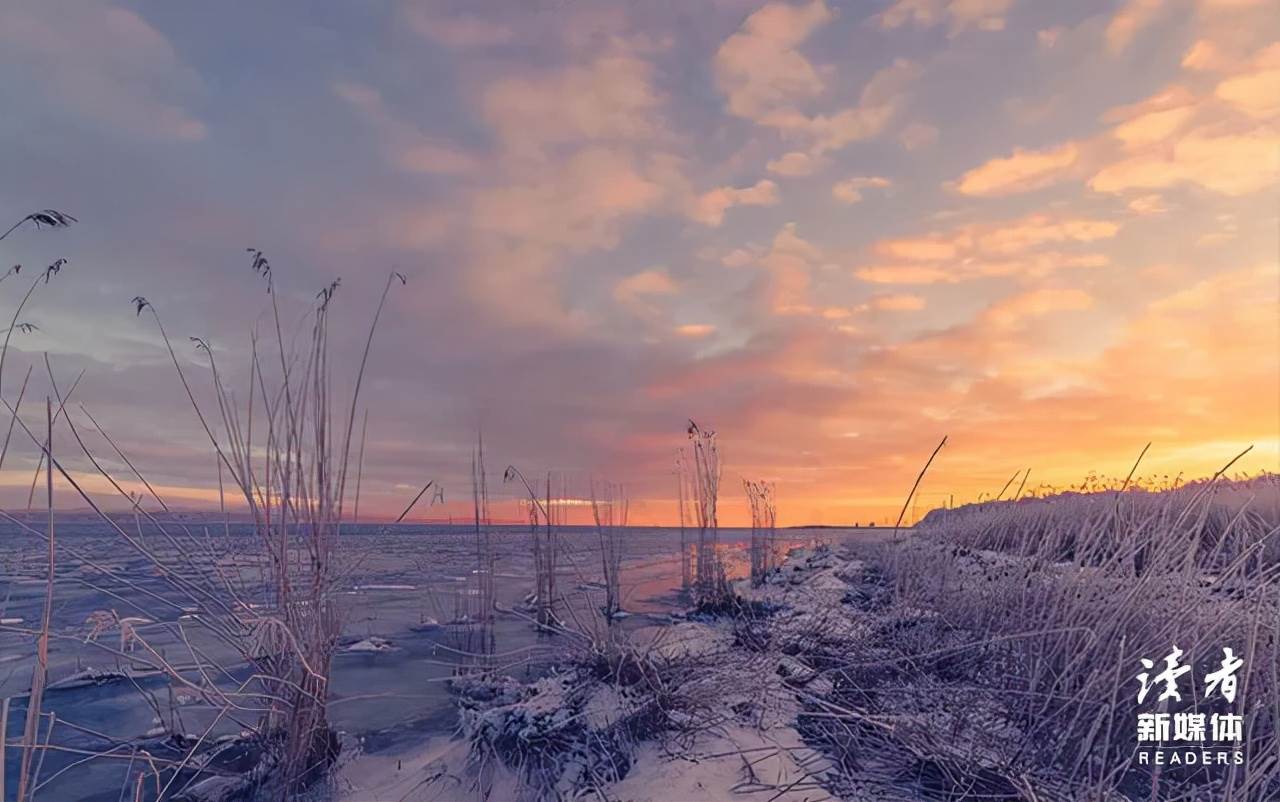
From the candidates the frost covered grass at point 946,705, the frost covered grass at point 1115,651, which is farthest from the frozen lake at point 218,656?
the frost covered grass at point 1115,651

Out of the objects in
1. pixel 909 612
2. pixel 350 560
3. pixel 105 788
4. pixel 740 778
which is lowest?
pixel 105 788

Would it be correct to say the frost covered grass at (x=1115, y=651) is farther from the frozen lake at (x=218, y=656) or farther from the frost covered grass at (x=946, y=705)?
the frozen lake at (x=218, y=656)

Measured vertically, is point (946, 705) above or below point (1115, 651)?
below

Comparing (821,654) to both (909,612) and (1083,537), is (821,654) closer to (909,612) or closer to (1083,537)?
(909,612)

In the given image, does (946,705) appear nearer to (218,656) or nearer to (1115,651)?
(1115,651)

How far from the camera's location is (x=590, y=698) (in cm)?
349

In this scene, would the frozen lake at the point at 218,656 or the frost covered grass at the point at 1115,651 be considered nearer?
the frost covered grass at the point at 1115,651

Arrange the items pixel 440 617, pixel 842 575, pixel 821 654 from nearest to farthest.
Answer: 1. pixel 821 654
2. pixel 440 617
3. pixel 842 575

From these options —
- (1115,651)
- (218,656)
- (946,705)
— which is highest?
(1115,651)

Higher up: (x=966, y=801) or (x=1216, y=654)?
(x=1216, y=654)

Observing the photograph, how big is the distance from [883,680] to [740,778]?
121 cm

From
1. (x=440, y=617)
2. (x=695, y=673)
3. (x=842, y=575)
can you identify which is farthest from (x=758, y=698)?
(x=842, y=575)

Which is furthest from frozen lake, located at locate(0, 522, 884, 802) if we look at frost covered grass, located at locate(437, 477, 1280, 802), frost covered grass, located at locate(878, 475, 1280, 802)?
frost covered grass, located at locate(878, 475, 1280, 802)

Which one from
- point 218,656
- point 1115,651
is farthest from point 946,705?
point 218,656
